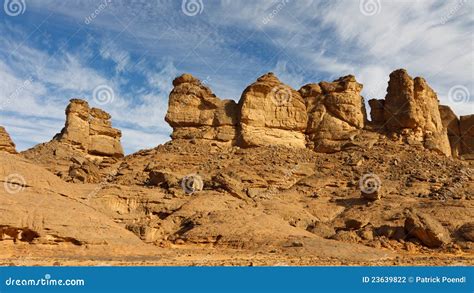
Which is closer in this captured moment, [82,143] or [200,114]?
[200,114]

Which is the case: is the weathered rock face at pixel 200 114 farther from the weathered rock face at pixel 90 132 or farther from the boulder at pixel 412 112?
the boulder at pixel 412 112

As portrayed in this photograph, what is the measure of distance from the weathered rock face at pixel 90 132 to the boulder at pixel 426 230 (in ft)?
149

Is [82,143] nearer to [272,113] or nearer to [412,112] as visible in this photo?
[272,113]

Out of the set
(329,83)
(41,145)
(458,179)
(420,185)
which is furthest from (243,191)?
(41,145)

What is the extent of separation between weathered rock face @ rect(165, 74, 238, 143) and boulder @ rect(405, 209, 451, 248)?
93.1ft

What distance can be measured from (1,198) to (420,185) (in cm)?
3213

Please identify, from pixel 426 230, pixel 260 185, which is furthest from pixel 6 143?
pixel 426 230

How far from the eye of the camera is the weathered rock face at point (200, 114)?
2114 inches

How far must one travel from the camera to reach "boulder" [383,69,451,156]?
50969 millimetres

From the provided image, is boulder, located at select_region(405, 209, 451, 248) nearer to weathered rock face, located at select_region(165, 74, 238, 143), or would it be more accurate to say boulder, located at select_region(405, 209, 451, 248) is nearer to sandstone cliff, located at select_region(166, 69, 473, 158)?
sandstone cliff, located at select_region(166, 69, 473, 158)

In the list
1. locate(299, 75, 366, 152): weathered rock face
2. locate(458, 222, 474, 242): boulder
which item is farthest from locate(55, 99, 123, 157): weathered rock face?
locate(458, 222, 474, 242): boulder

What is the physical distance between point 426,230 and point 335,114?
1159 inches

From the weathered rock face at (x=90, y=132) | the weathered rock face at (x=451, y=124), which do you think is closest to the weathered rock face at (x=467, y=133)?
the weathered rock face at (x=451, y=124)

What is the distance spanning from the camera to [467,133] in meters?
63.2
